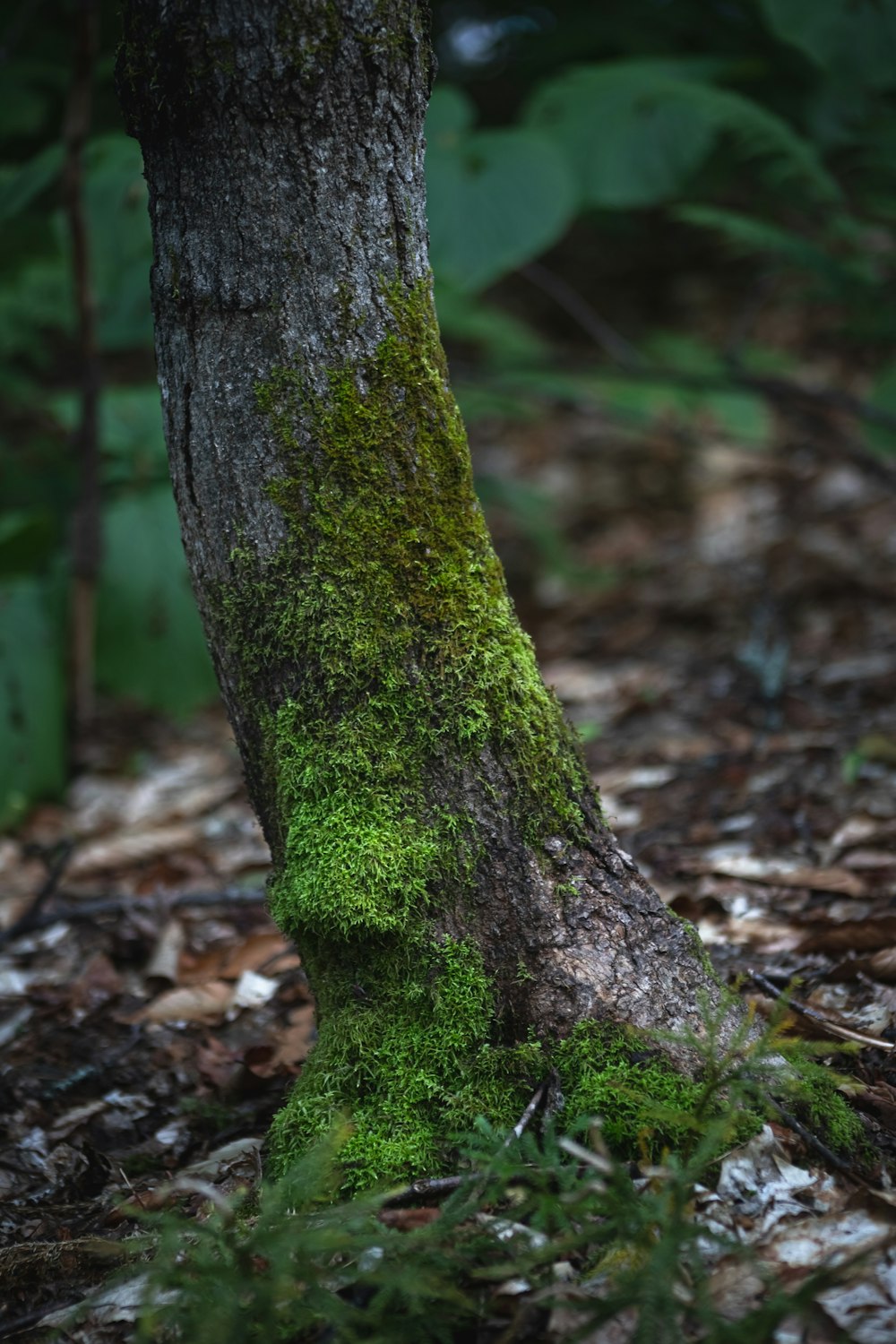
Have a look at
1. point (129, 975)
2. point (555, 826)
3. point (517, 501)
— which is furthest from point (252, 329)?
point (517, 501)

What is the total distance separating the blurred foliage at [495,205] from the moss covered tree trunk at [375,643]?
2.09 metres

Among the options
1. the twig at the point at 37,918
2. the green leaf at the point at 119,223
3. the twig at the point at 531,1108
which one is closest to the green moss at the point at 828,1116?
the twig at the point at 531,1108

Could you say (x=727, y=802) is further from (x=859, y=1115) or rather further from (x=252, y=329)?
(x=252, y=329)

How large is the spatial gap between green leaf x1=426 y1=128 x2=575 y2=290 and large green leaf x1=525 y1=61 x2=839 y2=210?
189 mm

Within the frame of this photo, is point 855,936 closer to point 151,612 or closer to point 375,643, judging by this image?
point 375,643

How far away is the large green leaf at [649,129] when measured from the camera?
3482mm

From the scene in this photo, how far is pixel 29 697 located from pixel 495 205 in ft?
8.38

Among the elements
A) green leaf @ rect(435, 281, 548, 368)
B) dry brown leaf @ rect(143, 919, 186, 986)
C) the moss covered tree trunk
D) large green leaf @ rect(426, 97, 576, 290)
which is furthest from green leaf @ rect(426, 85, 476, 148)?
dry brown leaf @ rect(143, 919, 186, 986)

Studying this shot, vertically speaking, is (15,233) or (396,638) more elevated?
(15,233)

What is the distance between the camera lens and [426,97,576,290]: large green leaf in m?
3.53

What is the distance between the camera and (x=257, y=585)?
145 cm

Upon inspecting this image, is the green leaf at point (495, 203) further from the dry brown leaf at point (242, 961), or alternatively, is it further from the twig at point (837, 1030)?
the twig at point (837, 1030)

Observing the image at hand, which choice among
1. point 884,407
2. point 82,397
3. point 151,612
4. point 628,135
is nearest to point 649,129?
point 628,135

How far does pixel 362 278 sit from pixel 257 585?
46cm
